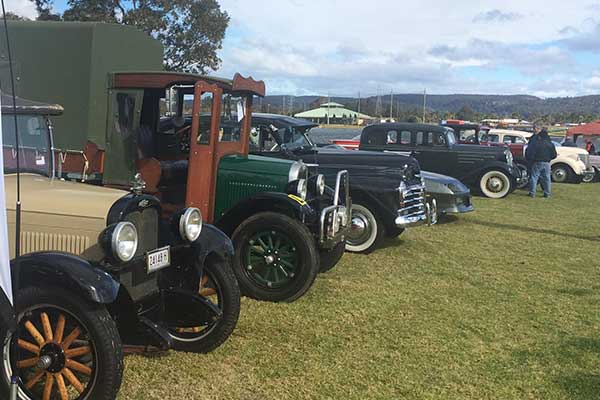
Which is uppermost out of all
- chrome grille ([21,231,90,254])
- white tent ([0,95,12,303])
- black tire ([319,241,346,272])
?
white tent ([0,95,12,303])

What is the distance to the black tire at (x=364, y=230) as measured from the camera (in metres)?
7.61

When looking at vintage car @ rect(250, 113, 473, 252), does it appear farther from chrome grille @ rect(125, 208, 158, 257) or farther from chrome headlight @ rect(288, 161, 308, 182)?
chrome grille @ rect(125, 208, 158, 257)

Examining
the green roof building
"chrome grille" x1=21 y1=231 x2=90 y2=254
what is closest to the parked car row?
"chrome grille" x1=21 y1=231 x2=90 y2=254

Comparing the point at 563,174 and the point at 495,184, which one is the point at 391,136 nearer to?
the point at 495,184

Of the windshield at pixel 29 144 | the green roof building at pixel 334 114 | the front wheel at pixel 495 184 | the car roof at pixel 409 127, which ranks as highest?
the green roof building at pixel 334 114

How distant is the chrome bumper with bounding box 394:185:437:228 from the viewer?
7.50 meters

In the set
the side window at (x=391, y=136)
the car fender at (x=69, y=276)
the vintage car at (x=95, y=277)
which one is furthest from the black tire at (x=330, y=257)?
the side window at (x=391, y=136)

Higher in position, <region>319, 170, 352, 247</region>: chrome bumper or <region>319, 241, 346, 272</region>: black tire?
<region>319, 170, 352, 247</region>: chrome bumper

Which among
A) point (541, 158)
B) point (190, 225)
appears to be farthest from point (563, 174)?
point (190, 225)

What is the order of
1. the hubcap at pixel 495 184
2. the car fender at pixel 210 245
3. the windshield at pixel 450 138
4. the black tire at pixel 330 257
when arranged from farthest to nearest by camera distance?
the hubcap at pixel 495 184 < the windshield at pixel 450 138 < the black tire at pixel 330 257 < the car fender at pixel 210 245

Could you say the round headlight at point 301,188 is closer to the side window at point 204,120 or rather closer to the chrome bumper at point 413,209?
the side window at point 204,120

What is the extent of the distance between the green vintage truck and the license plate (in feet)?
5.71

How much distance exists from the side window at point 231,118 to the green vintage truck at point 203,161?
1cm

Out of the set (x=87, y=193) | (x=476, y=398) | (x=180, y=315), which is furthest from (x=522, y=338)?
(x=87, y=193)
